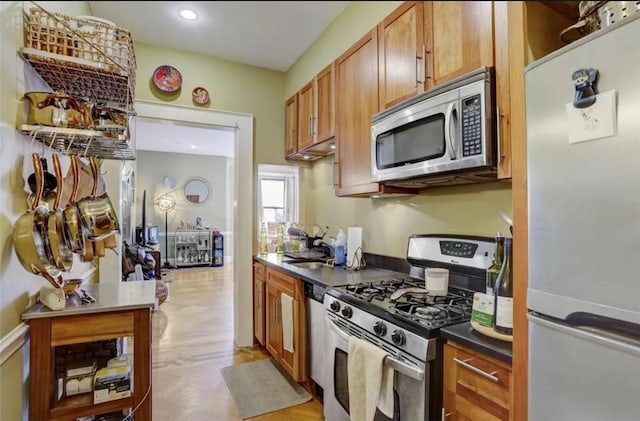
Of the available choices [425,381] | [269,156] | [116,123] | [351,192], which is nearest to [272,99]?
[269,156]

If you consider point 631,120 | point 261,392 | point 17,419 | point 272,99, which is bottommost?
point 261,392

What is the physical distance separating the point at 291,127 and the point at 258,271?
4.29 feet

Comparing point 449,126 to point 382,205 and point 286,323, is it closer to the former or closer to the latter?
point 382,205

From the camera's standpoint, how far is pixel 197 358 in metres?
2.66

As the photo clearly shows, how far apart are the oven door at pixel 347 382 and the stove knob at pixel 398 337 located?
0.16ft

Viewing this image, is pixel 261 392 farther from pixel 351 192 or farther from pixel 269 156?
pixel 269 156

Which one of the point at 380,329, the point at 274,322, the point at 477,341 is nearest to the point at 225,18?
the point at 477,341

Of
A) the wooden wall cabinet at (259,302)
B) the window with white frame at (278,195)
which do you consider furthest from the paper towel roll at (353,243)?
the window with white frame at (278,195)

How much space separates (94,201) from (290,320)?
1.33 meters

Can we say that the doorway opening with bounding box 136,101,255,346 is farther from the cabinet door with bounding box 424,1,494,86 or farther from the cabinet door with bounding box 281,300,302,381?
the cabinet door with bounding box 424,1,494,86

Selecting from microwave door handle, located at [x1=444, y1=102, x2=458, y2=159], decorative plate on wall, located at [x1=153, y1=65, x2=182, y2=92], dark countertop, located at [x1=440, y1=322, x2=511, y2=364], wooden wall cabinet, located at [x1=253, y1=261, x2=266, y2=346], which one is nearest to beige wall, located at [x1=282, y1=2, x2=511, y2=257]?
microwave door handle, located at [x1=444, y1=102, x2=458, y2=159]

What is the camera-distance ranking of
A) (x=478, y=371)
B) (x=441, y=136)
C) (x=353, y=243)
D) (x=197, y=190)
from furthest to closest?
(x=197, y=190) → (x=353, y=243) → (x=441, y=136) → (x=478, y=371)

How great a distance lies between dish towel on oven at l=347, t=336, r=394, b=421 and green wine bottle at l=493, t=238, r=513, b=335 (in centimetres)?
43

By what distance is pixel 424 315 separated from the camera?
1.18 meters
